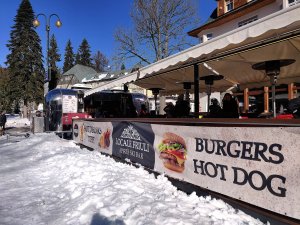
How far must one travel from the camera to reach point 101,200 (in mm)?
4703

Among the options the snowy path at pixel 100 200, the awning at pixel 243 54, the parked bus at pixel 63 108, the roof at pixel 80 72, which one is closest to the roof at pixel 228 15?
the awning at pixel 243 54

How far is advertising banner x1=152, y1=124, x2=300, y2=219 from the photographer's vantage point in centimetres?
329

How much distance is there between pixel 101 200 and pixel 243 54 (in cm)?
396

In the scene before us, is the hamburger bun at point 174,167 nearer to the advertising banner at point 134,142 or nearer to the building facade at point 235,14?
the advertising banner at point 134,142

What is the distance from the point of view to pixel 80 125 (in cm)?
1188

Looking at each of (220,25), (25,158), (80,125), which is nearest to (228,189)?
(25,158)

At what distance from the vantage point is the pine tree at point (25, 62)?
158 ft

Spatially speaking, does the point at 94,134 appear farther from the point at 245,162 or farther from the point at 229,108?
the point at 245,162

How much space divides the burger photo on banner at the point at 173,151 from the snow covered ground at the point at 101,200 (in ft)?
1.14

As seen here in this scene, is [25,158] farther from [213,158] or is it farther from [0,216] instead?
[213,158]

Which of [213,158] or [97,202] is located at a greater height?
[213,158]

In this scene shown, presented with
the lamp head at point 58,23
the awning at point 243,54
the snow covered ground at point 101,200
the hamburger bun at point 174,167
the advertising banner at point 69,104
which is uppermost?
the lamp head at point 58,23

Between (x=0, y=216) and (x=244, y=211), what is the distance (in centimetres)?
352

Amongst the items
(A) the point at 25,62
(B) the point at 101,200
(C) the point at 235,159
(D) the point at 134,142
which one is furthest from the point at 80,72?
(C) the point at 235,159
